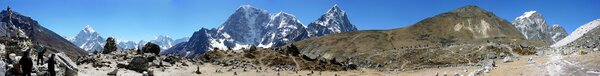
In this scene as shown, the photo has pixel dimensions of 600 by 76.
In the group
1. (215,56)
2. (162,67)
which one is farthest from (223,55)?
(162,67)

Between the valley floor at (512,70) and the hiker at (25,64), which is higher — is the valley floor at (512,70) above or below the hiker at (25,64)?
below

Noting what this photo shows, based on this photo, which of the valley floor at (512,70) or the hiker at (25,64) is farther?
the valley floor at (512,70)

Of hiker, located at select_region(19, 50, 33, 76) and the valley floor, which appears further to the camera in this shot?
the valley floor

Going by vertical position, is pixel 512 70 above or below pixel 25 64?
below

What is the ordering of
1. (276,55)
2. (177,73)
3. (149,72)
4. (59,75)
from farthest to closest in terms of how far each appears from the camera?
(276,55), (177,73), (149,72), (59,75)

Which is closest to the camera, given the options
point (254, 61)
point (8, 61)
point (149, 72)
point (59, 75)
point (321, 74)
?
point (8, 61)

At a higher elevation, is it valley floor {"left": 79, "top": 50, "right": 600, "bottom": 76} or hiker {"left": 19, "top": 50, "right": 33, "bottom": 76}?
hiker {"left": 19, "top": 50, "right": 33, "bottom": 76}

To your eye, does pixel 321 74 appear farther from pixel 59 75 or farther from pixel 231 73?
pixel 59 75

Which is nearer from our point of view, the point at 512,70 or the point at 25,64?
the point at 25,64

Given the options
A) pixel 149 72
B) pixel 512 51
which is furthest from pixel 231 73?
pixel 512 51

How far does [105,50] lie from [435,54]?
75.7 metres

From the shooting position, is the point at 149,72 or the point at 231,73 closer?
the point at 149,72

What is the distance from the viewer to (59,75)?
101ft

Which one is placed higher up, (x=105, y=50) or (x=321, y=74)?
(x=105, y=50)
